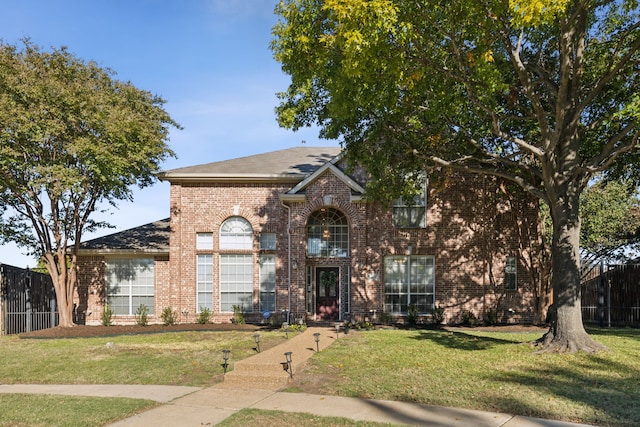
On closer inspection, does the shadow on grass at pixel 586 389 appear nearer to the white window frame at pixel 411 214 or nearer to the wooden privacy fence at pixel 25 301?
the white window frame at pixel 411 214

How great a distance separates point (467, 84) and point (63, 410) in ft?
32.8

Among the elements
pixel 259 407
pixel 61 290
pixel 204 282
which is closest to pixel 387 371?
pixel 259 407

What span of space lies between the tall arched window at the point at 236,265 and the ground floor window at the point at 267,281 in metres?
0.44

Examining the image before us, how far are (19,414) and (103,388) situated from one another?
81.3 inches

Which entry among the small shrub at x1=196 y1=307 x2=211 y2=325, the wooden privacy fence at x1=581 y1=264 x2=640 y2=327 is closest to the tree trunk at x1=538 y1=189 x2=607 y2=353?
the wooden privacy fence at x1=581 y1=264 x2=640 y2=327

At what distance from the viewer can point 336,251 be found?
65.9ft

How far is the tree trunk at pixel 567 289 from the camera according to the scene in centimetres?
1157

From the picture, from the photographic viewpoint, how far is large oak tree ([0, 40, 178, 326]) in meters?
16.9

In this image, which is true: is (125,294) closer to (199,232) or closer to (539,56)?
(199,232)

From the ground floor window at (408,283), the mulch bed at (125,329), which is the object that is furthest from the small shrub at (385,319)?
the mulch bed at (125,329)

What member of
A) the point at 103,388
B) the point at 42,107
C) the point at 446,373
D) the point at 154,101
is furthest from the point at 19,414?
the point at 154,101

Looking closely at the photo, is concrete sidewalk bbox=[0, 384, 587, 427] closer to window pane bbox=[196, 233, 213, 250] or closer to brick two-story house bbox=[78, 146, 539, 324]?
brick two-story house bbox=[78, 146, 539, 324]

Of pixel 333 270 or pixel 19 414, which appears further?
pixel 333 270

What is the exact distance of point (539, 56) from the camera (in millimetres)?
12734
